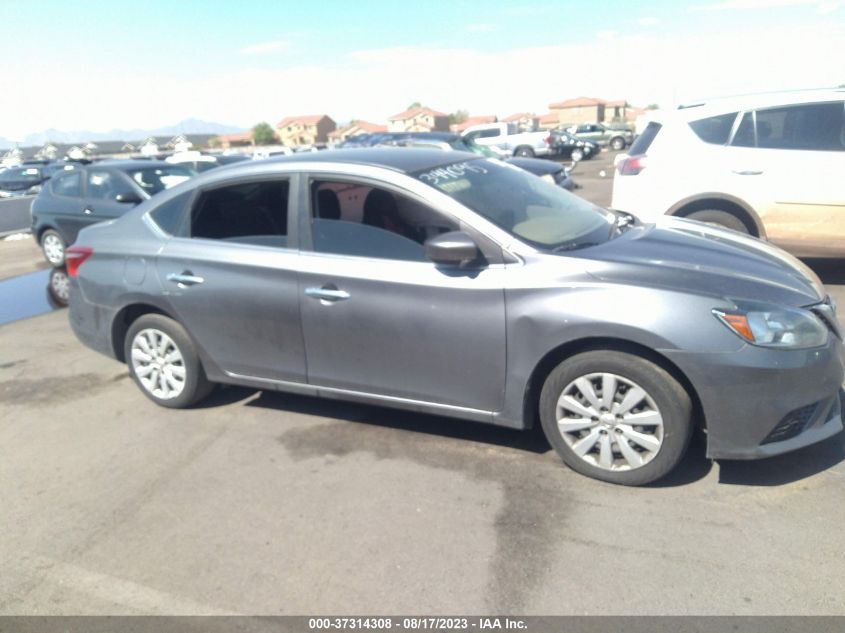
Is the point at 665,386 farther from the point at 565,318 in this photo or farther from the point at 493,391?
the point at 493,391

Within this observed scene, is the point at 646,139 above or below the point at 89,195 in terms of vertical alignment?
above

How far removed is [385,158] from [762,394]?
2.46 meters

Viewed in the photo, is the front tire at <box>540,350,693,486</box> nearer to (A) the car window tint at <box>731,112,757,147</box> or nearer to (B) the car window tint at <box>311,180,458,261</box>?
(B) the car window tint at <box>311,180,458,261</box>

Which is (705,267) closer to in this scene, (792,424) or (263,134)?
(792,424)

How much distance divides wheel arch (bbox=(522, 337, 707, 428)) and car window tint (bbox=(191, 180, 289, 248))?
5.61 ft

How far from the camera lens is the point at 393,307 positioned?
3.85 m

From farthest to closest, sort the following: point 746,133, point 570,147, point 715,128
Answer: point 570,147 → point 715,128 → point 746,133

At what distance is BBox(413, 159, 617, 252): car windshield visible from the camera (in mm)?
3857

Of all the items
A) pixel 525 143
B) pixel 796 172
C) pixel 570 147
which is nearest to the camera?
pixel 796 172

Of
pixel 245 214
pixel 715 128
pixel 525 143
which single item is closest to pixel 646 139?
pixel 715 128

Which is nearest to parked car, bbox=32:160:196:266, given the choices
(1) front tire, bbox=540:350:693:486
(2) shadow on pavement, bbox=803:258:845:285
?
(1) front tire, bbox=540:350:693:486

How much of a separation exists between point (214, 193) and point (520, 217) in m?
2.01

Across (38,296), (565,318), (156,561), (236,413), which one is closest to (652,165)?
(565,318)

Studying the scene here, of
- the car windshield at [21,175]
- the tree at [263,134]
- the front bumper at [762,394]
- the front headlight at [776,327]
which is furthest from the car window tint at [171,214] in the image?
the tree at [263,134]
